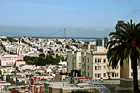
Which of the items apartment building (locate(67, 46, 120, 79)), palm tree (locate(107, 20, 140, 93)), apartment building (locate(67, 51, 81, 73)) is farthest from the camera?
apartment building (locate(67, 51, 81, 73))

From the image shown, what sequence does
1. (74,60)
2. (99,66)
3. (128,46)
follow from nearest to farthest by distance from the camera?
(128,46) → (99,66) → (74,60)

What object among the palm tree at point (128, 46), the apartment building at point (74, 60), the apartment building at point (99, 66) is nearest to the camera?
the palm tree at point (128, 46)

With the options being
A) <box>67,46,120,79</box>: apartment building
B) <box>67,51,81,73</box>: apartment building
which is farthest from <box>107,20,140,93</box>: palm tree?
<box>67,51,81,73</box>: apartment building

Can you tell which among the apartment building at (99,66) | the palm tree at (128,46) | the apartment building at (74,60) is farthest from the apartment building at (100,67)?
the palm tree at (128,46)

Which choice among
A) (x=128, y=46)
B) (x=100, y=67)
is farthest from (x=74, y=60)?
(x=128, y=46)

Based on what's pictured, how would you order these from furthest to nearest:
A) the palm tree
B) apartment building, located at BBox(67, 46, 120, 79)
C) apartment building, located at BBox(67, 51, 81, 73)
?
apartment building, located at BBox(67, 51, 81, 73) < apartment building, located at BBox(67, 46, 120, 79) < the palm tree

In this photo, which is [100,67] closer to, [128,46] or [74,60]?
[74,60]

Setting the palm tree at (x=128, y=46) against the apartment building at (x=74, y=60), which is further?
the apartment building at (x=74, y=60)

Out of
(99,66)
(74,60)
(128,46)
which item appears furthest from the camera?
(74,60)

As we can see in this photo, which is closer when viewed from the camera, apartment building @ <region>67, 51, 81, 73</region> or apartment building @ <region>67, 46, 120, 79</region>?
apartment building @ <region>67, 46, 120, 79</region>

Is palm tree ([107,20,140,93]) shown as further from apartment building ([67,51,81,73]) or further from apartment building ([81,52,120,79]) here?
apartment building ([67,51,81,73])

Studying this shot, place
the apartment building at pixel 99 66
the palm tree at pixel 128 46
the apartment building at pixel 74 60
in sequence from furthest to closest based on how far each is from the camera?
the apartment building at pixel 74 60 < the apartment building at pixel 99 66 < the palm tree at pixel 128 46

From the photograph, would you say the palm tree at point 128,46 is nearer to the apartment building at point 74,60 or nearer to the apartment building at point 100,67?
the apartment building at point 100,67

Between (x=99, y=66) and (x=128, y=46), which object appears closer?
(x=128, y=46)
